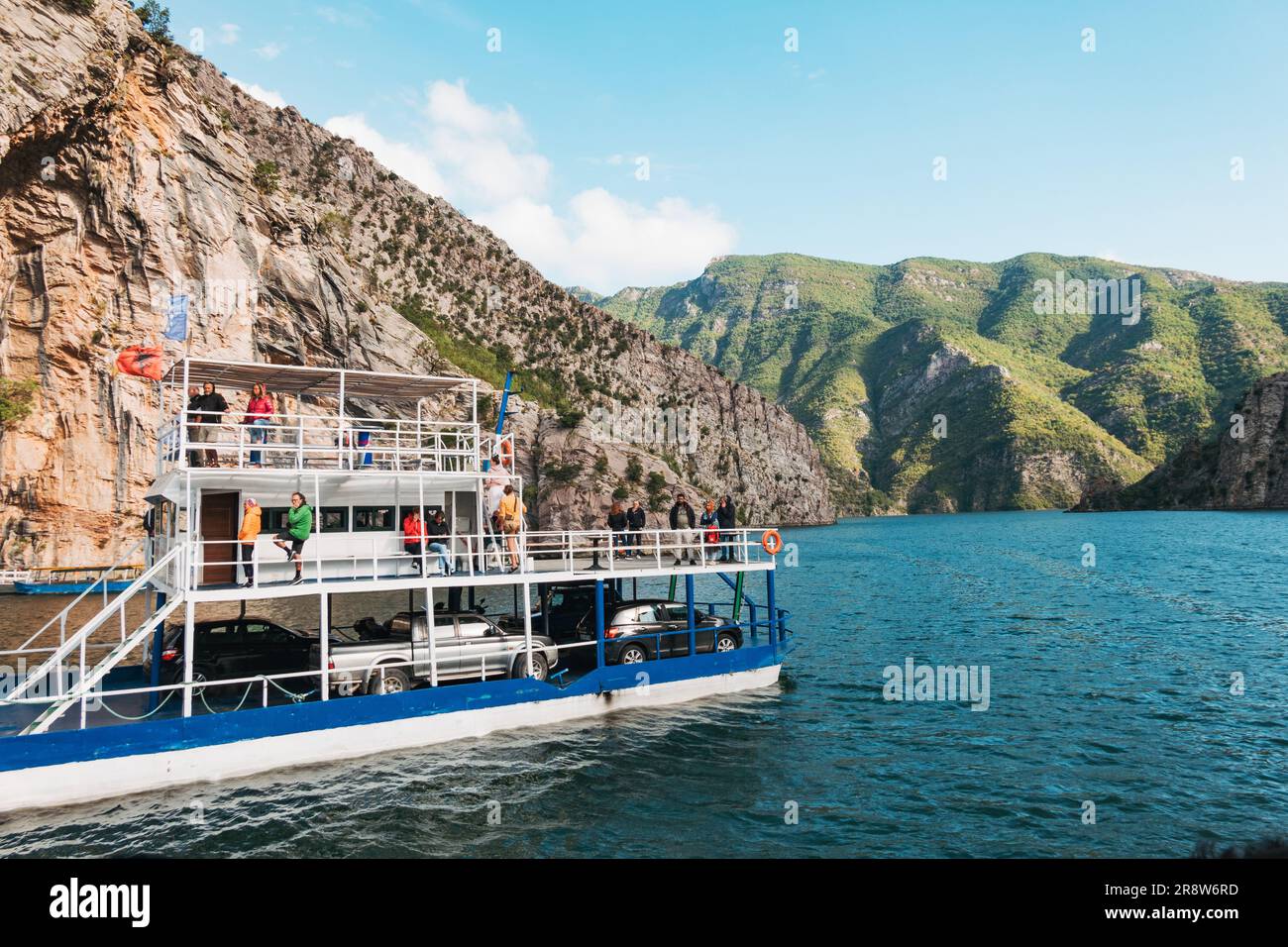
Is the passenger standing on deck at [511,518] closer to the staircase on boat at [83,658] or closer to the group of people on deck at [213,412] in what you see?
the group of people on deck at [213,412]

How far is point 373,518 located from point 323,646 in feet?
13.8

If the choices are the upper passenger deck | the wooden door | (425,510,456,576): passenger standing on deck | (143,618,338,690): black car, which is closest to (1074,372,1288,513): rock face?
the upper passenger deck

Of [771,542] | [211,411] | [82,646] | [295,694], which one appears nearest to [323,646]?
[295,694]

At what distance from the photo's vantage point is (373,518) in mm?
21281

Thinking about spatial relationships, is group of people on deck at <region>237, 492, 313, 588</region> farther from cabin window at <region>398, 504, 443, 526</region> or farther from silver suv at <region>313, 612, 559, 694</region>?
cabin window at <region>398, 504, 443, 526</region>

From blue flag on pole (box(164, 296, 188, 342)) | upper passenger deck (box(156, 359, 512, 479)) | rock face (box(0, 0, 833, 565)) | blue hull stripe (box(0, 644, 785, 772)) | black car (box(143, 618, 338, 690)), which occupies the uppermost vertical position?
rock face (box(0, 0, 833, 565))

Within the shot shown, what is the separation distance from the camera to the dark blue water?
14883 mm

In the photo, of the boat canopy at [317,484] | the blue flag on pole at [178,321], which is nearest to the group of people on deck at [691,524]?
the boat canopy at [317,484]

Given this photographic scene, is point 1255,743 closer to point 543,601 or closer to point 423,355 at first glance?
point 543,601

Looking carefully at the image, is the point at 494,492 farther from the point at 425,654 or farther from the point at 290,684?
the point at 290,684

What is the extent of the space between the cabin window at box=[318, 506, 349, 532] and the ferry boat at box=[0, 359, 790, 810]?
27 millimetres

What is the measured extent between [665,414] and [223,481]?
407ft

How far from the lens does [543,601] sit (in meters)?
25.2
